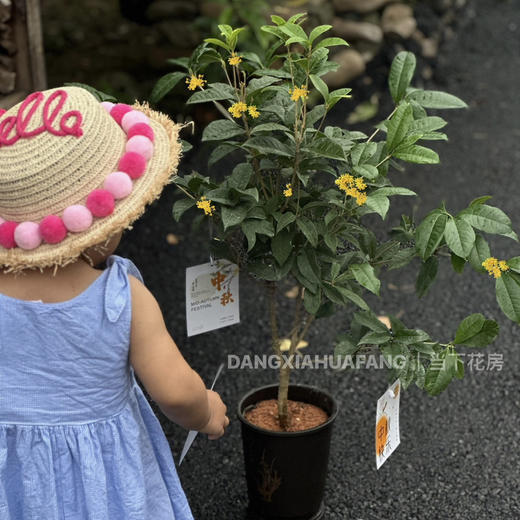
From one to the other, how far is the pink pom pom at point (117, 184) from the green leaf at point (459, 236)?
72cm

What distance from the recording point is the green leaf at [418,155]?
68.9 inches

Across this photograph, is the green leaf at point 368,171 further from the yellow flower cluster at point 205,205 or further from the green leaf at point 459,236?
the yellow flower cluster at point 205,205

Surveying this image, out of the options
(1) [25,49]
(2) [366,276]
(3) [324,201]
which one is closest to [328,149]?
(3) [324,201]

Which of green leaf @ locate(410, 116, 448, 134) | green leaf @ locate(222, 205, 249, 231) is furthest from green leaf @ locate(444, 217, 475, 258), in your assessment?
green leaf @ locate(222, 205, 249, 231)

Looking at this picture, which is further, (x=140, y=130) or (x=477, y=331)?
(x=477, y=331)

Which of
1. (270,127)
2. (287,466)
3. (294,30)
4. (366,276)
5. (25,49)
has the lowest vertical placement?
(287,466)

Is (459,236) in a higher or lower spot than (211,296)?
higher

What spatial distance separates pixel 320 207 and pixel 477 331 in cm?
47

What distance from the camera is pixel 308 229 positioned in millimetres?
1866

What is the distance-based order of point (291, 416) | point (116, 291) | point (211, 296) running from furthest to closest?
point (291, 416), point (211, 296), point (116, 291)

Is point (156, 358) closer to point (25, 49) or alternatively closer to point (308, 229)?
point (308, 229)

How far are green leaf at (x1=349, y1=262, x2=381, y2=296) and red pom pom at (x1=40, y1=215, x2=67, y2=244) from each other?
0.69m

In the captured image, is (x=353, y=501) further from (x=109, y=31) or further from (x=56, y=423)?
(x=109, y=31)

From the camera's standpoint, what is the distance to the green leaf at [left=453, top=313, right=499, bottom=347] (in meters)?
1.88
